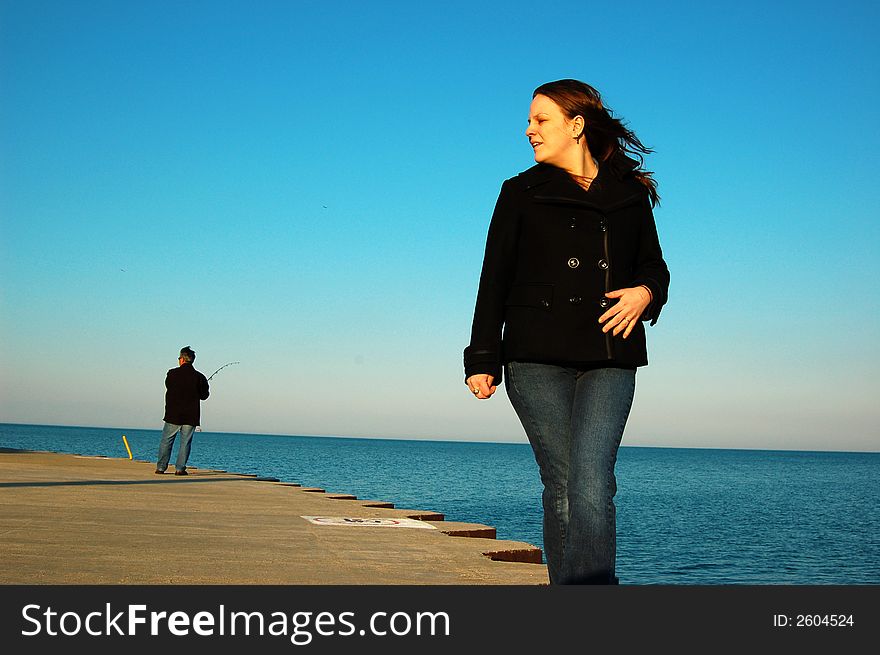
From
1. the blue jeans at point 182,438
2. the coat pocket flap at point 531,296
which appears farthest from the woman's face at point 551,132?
the blue jeans at point 182,438

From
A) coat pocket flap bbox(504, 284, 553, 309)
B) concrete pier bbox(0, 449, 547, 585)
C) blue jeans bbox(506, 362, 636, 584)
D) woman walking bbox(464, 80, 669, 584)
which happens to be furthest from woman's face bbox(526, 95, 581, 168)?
concrete pier bbox(0, 449, 547, 585)

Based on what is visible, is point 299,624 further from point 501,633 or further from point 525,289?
point 525,289

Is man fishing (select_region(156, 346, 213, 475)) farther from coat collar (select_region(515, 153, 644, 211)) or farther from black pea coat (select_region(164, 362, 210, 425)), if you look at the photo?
coat collar (select_region(515, 153, 644, 211))

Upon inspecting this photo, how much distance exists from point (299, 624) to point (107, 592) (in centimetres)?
88

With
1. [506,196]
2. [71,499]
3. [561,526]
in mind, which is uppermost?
[506,196]

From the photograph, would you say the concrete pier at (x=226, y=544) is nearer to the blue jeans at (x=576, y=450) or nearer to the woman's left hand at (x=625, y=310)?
the blue jeans at (x=576, y=450)

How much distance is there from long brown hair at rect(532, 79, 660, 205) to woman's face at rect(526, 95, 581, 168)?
0.10ft

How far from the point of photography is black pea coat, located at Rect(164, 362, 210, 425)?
15.1 meters

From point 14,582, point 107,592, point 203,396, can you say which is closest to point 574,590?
point 107,592

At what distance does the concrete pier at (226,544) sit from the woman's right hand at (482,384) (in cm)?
192

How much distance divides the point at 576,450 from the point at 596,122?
1388 mm

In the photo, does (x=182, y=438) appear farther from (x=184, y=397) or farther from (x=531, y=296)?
(x=531, y=296)

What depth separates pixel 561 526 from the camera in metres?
3.49

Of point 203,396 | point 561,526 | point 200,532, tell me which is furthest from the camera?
point 203,396
